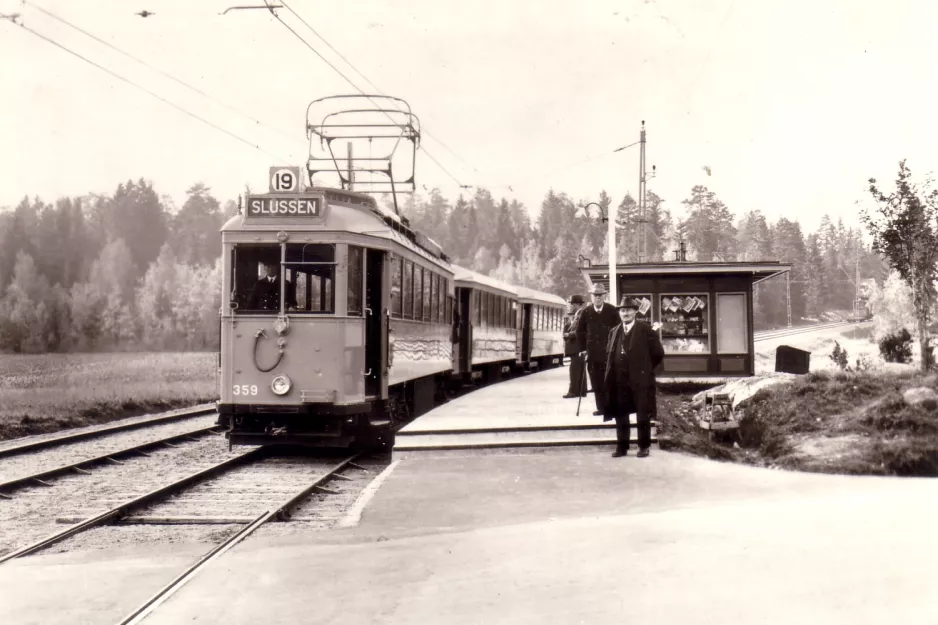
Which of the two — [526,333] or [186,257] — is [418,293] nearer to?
[526,333]

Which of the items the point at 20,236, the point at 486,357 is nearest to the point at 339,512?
the point at 486,357

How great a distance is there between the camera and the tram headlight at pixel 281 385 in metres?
10.7

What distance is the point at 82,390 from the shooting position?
843 inches

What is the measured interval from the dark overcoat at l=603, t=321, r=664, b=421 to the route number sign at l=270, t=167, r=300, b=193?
4719 mm

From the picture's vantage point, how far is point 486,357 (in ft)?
71.5

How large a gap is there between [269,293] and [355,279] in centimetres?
107

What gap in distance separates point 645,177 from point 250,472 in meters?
21.8

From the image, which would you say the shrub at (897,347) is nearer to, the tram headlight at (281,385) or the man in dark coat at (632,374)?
the man in dark coat at (632,374)

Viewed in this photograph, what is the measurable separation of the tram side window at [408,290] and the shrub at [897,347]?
1306cm

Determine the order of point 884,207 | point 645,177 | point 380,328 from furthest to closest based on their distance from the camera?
point 645,177 < point 884,207 < point 380,328

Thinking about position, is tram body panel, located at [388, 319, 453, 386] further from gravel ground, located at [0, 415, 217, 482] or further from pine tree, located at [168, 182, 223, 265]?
pine tree, located at [168, 182, 223, 265]

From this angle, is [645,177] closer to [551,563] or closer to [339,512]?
[339,512]

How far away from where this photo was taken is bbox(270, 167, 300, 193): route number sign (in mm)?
11341

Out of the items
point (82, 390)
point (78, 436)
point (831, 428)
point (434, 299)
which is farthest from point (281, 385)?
point (82, 390)
